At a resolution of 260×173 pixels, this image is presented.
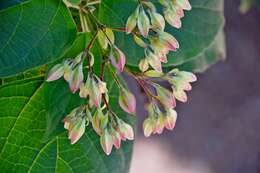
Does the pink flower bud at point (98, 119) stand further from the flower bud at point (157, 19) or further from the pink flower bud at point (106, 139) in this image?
the flower bud at point (157, 19)

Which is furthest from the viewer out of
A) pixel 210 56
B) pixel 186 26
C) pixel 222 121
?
pixel 222 121

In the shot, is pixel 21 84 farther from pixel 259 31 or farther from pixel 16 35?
pixel 259 31

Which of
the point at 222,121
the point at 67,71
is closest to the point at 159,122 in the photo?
the point at 67,71

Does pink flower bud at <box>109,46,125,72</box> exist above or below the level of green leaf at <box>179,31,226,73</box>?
above

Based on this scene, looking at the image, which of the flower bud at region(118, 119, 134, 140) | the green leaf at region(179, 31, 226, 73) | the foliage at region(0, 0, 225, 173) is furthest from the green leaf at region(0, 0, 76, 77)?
the green leaf at region(179, 31, 226, 73)

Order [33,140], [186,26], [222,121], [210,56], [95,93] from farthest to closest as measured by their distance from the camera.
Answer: [222,121] < [210,56] < [186,26] < [33,140] < [95,93]

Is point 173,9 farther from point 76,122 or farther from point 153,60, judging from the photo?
point 76,122

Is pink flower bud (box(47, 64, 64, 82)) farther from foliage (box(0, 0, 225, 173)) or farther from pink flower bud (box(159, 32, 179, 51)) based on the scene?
pink flower bud (box(159, 32, 179, 51))
